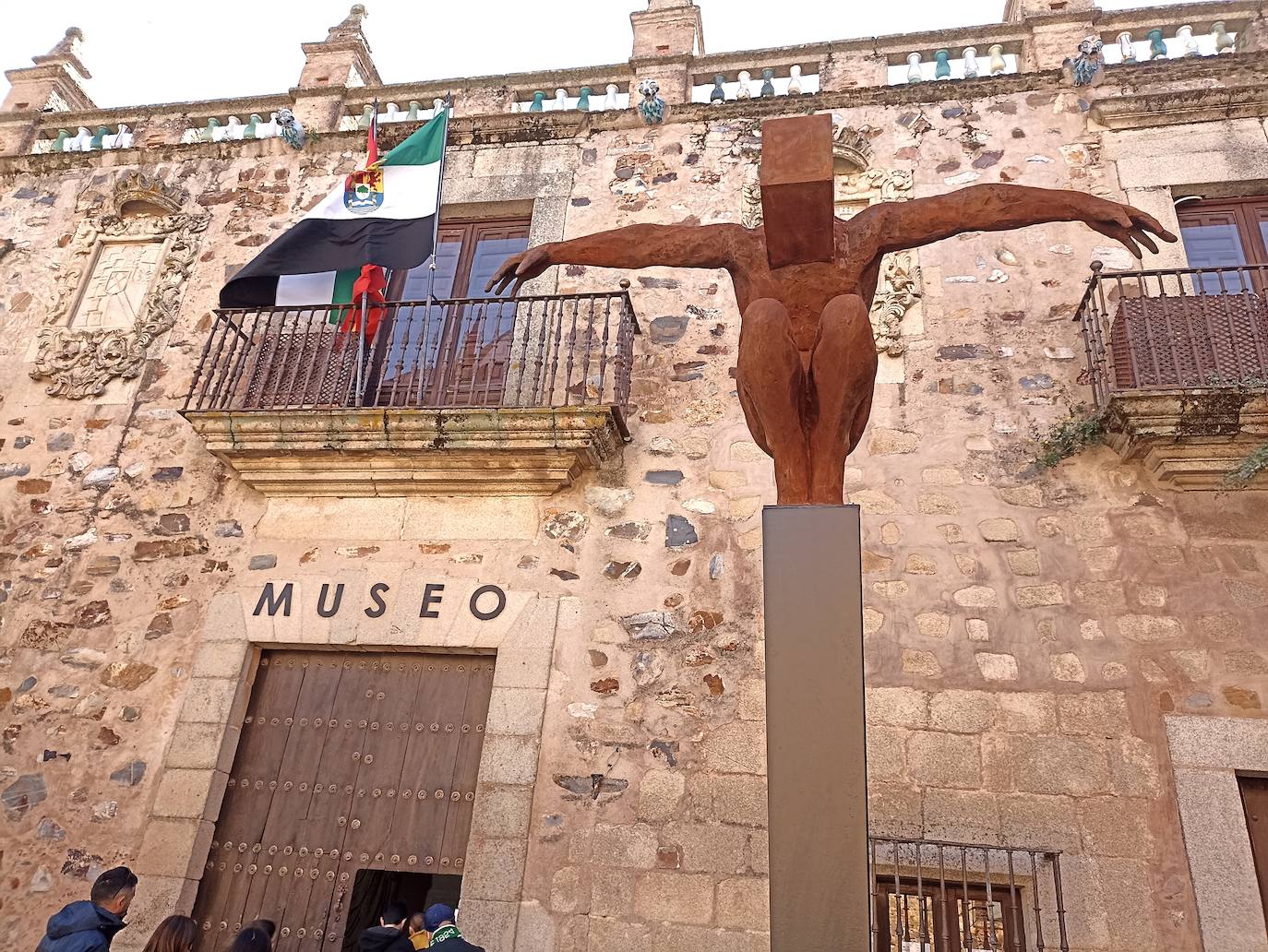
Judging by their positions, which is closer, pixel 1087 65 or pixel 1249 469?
pixel 1249 469

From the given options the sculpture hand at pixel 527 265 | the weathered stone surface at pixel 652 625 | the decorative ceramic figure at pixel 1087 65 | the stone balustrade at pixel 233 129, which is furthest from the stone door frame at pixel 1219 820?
the stone balustrade at pixel 233 129

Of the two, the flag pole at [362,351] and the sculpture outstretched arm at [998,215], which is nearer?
the sculpture outstretched arm at [998,215]

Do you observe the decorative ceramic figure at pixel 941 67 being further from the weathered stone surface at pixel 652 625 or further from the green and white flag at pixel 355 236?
the weathered stone surface at pixel 652 625

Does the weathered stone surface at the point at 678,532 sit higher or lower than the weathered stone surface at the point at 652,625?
higher

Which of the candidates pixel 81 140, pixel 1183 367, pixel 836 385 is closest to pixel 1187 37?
pixel 1183 367

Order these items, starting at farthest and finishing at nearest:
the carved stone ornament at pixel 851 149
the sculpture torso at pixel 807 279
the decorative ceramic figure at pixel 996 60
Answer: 1. the decorative ceramic figure at pixel 996 60
2. the carved stone ornament at pixel 851 149
3. the sculpture torso at pixel 807 279

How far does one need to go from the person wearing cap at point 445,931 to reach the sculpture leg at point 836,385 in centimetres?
218

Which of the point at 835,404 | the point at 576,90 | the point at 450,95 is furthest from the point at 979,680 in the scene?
the point at 450,95

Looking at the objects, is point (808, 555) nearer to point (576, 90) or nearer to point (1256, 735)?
point (1256, 735)

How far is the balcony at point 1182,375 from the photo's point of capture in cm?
460

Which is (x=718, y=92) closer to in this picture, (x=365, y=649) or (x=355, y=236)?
(x=355, y=236)

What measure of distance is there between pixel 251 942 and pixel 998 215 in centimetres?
347

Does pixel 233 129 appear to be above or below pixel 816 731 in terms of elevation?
above

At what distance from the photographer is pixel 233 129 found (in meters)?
7.55
